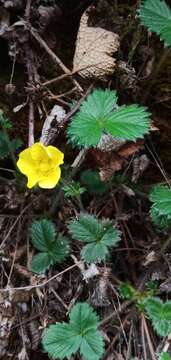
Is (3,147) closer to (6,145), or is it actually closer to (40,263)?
(6,145)

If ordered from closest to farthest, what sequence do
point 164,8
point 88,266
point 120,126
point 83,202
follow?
point 120,126, point 164,8, point 88,266, point 83,202

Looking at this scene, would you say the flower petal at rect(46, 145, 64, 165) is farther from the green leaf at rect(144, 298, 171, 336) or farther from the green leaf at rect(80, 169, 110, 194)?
the green leaf at rect(144, 298, 171, 336)

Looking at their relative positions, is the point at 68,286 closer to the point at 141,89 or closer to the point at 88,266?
the point at 88,266

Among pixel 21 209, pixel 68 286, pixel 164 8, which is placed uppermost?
pixel 164 8

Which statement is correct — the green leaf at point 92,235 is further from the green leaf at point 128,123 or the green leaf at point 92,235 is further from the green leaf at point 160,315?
the green leaf at point 128,123

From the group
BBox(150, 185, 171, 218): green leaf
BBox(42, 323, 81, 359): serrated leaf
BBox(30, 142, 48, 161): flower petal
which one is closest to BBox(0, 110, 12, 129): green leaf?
BBox(30, 142, 48, 161): flower petal

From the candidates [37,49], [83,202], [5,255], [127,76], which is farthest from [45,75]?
[5,255]
